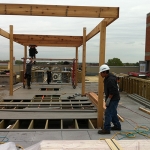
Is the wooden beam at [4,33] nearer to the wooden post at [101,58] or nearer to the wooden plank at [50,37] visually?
the wooden plank at [50,37]

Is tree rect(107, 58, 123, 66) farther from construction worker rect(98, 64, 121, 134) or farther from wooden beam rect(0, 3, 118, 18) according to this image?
construction worker rect(98, 64, 121, 134)

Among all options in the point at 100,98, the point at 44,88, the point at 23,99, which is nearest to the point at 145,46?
the point at 44,88

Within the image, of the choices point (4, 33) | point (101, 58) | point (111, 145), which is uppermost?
point (4, 33)

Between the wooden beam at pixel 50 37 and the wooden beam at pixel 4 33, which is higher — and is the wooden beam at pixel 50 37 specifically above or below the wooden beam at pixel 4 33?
above

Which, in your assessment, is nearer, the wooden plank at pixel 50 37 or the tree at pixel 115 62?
the wooden plank at pixel 50 37

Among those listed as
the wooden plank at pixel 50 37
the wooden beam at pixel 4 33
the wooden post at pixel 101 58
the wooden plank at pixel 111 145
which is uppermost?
the wooden plank at pixel 50 37

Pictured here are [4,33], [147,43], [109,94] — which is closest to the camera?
[109,94]

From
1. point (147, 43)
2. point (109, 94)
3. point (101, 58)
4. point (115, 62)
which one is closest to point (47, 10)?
point (101, 58)

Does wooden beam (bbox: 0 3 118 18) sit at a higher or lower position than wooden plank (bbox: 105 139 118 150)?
higher

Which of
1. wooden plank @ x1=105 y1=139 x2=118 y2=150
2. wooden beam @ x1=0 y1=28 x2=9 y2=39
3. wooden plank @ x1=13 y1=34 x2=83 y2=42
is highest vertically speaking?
wooden plank @ x1=13 y1=34 x2=83 y2=42

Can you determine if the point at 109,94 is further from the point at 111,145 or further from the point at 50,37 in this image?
the point at 50,37

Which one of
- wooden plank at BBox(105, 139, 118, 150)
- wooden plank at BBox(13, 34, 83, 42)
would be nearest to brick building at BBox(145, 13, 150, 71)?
Answer: wooden plank at BBox(13, 34, 83, 42)

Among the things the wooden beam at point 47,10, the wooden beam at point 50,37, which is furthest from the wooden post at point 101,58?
the wooden beam at point 50,37

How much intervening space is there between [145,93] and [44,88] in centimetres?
622
